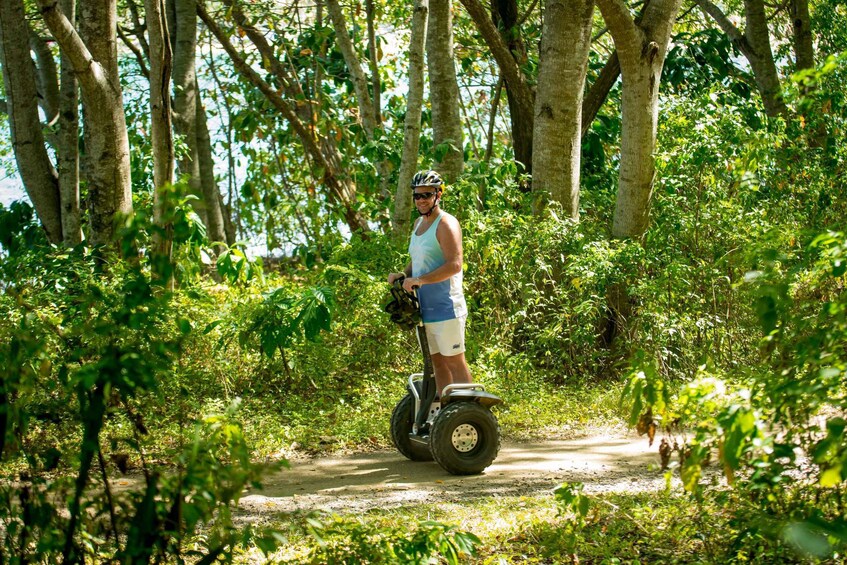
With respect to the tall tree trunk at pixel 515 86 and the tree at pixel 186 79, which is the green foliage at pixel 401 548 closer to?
the tall tree trunk at pixel 515 86

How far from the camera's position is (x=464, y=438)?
23.5 feet

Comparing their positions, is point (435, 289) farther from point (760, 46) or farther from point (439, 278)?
point (760, 46)

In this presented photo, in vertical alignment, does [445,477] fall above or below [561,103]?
below

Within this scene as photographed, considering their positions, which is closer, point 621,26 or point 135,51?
point 621,26

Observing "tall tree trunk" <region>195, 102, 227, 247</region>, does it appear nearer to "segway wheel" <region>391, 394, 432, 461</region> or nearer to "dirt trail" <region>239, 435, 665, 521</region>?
"dirt trail" <region>239, 435, 665, 521</region>

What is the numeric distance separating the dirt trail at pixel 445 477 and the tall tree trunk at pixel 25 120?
15.7 feet

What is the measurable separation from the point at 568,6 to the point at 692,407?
7.49m

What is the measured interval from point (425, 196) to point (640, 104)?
15.4 feet

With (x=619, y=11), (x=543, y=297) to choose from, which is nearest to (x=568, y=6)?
(x=619, y=11)

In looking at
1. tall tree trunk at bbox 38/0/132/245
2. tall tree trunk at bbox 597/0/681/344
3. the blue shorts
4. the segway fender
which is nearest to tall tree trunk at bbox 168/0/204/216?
tall tree trunk at bbox 38/0/132/245

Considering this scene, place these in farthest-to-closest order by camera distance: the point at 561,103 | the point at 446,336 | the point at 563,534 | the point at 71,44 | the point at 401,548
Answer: the point at 561,103 → the point at 71,44 → the point at 446,336 → the point at 563,534 → the point at 401,548

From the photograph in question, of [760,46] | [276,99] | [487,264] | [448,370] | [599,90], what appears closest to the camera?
[448,370]

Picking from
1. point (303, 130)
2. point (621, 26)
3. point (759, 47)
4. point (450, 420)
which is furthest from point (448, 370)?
point (759, 47)

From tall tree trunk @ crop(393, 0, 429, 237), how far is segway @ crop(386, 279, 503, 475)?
12.8ft
